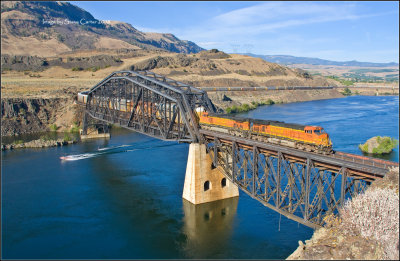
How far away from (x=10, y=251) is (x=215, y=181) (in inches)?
843

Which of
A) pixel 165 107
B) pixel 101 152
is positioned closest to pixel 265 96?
pixel 101 152

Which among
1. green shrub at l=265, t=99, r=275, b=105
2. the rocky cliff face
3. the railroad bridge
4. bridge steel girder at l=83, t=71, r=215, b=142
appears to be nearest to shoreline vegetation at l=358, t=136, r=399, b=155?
the railroad bridge

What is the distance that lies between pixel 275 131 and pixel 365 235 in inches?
692

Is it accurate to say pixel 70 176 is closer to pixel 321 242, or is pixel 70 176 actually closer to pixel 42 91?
pixel 321 242

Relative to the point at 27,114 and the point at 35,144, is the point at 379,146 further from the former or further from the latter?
the point at 27,114

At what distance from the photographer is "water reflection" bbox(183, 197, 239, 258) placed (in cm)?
3142

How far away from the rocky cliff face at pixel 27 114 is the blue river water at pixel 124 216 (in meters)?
25.7

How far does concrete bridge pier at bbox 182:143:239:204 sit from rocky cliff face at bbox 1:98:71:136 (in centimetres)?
6007

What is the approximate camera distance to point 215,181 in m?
40.8

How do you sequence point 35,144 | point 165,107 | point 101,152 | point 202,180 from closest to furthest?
point 202,180 < point 165,107 < point 101,152 < point 35,144

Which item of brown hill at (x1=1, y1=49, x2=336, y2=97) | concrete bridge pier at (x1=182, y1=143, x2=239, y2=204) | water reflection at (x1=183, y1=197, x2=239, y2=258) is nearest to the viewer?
water reflection at (x1=183, y1=197, x2=239, y2=258)

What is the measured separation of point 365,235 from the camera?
56.0 feet

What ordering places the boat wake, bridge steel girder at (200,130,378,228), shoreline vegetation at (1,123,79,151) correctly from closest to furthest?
bridge steel girder at (200,130,378,228), the boat wake, shoreline vegetation at (1,123,79,151)

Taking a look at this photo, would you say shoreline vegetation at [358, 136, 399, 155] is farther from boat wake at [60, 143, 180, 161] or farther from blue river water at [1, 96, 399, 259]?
boat wake at [60, 143, 180, 161]
